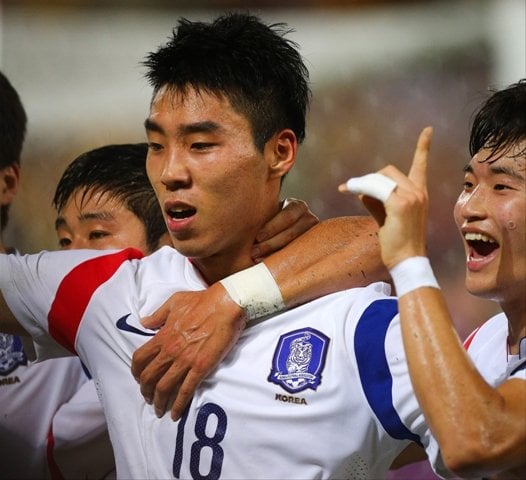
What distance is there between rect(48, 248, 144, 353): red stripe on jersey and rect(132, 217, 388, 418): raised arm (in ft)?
0.45

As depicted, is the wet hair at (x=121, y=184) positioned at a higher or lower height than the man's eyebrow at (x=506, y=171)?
lower

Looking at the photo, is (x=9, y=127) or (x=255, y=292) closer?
(x=255, y=292)

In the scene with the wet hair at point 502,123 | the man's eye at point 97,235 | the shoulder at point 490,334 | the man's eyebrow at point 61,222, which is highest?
the wet hair at point 502,123

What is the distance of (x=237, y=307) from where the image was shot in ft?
4.53

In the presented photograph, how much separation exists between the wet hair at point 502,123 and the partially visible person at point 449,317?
0.01 meters

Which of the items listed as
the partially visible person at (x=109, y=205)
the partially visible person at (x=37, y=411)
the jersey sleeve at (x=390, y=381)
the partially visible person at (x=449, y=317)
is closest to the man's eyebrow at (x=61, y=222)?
the partially visible person at (x=109, y=205)

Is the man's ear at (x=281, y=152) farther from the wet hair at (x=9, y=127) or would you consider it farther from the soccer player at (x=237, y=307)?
the wet hair at (x=9, y=127)

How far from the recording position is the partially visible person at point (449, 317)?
1.10 meters

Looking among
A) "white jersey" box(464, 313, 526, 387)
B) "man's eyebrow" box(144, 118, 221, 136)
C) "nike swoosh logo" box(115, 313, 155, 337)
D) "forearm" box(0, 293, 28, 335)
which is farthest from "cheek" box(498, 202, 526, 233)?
"forearm" box(0, 293, 28, 335)

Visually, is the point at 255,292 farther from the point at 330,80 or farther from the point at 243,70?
the point at 330,80

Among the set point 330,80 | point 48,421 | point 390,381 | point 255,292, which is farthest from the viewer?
point 330,80

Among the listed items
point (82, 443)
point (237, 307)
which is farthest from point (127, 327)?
point (82, 443)

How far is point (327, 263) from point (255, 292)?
0.40 ft

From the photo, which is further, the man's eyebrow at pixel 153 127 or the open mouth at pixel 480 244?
the man's eyebrow at pixel 153 127
